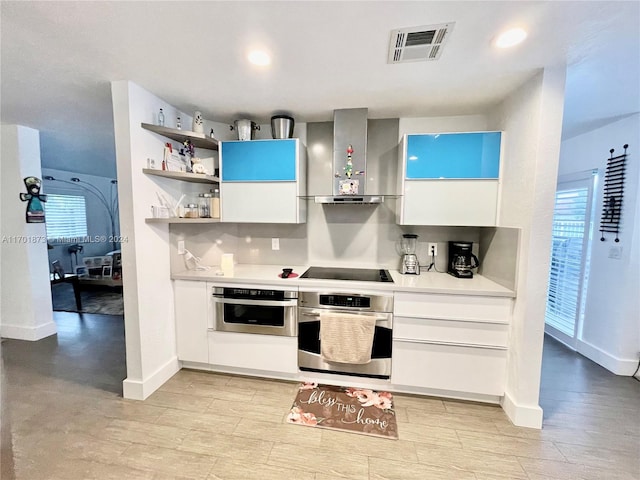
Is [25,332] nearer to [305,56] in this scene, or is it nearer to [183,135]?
A: [183,135]

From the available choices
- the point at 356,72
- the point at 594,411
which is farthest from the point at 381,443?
the point at 356,72

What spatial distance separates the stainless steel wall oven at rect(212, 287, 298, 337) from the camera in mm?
2264

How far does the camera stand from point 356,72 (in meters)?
1.81

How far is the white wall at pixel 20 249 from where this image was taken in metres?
3.01

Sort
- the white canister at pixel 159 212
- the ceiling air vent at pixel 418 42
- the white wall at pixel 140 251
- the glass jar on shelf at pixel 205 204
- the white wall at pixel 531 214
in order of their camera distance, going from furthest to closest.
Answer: the glass jar on shelf at pixel 205 204 → the white canister at pixel 159 212 → the white wall at pixel 140 251 → the white wall at pixel 531 214 → the ceiling air vent at pixel 418 42

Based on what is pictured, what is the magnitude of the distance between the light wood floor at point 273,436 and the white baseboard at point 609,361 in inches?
3.9

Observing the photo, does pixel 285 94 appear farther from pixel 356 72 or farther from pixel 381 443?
pixel 381 443

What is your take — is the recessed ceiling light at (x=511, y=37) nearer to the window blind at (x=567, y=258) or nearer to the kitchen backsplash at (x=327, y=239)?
the kitchen backsplash at (x=327, y=239)

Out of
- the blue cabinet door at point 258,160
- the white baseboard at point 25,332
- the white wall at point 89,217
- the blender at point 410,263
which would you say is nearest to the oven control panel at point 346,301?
the blender at point 410,263

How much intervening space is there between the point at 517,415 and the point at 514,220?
4.60ft

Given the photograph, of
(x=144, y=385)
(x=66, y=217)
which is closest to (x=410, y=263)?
(x=144, y=385)

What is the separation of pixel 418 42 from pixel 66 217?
7.26m

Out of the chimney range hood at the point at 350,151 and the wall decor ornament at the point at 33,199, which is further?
the wall decor ornament at the point at 33,199

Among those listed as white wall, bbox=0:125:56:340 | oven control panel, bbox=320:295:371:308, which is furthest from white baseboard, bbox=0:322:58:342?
oven control panel, bbox=320:295:371:308
